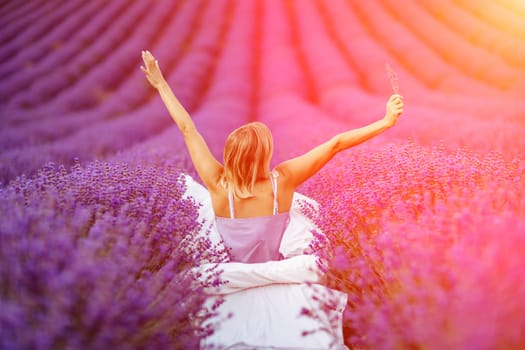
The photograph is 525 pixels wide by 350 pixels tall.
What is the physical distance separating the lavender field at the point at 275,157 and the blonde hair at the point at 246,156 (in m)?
0.18

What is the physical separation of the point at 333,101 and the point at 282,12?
132 inches

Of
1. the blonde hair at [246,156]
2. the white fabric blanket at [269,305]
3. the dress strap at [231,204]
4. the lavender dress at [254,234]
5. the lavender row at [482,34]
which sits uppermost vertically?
the lavender row at [482,34]

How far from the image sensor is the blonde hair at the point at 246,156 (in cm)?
170

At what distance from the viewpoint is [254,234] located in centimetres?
182

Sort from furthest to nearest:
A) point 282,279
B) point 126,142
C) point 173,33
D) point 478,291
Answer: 1. point 173,33
2. point 126,142
3. point 282,279
4. point 478,291

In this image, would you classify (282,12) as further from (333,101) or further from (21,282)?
(21,282)

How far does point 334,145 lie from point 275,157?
1.88 meters

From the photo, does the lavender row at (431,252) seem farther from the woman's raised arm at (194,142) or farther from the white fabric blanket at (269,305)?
the woman's raised arm at (194,142)

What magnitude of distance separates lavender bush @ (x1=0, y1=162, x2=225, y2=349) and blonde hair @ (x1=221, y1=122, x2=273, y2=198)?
227 mm

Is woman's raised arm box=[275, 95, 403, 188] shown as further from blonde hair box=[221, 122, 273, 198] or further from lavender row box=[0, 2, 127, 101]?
lavender row box=[0, 2, 127, 101]

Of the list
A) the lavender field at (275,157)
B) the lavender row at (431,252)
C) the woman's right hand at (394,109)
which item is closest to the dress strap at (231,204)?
the lavender field at (275,157)

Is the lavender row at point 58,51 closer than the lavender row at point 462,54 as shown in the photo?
Yes

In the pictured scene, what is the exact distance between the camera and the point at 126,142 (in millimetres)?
4090

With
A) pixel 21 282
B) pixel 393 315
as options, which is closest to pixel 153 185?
pixel 21 282
